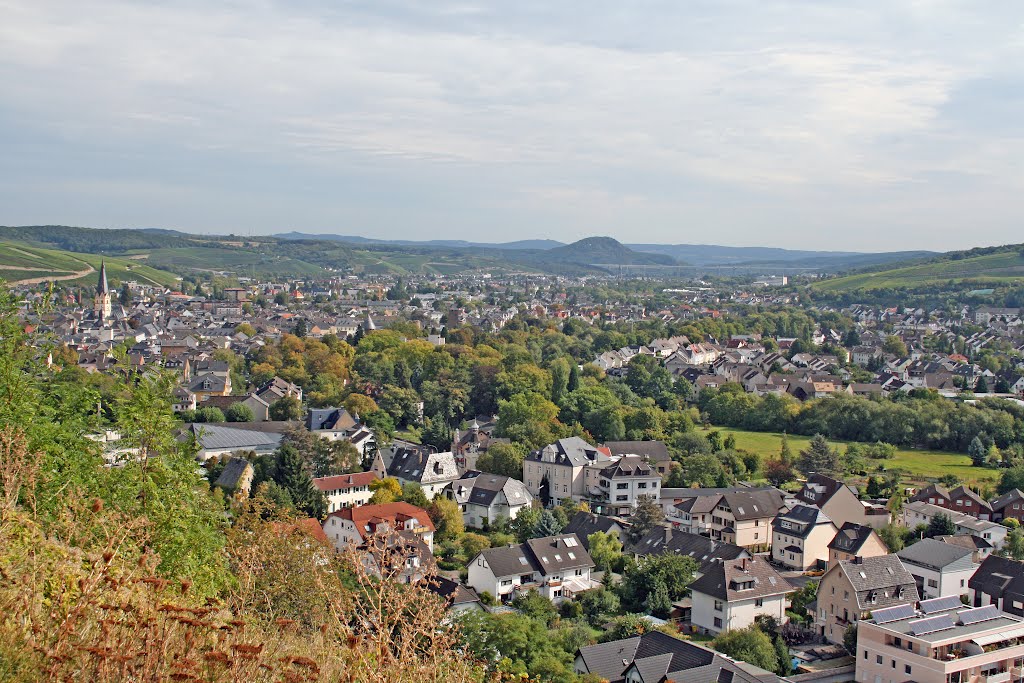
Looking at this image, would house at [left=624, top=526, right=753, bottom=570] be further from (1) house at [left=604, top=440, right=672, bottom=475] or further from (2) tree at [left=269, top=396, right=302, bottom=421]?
(2) tree at [left=269, top=396, right=302, bottom=421]

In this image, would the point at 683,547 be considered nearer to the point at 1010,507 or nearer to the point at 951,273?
the point at 1010,507

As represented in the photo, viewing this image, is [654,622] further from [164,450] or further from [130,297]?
[130,297]

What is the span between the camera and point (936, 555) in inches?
701

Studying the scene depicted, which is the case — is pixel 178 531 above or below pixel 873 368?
above

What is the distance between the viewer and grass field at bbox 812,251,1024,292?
8681cm

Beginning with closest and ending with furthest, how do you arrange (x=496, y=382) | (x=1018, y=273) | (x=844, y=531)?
(x=844, y=531), (x=496, y=382), (x=1018, y=273)

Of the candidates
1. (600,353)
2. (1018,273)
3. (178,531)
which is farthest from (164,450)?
(1018,273)

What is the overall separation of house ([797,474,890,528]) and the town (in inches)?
3.2

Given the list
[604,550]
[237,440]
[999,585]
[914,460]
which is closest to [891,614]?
[999,585]

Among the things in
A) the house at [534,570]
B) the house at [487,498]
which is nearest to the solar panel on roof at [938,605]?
the house at [534,570]

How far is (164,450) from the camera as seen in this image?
7.12m

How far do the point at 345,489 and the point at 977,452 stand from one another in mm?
20681

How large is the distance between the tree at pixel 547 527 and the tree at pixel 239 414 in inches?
517

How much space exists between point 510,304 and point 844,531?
68.6 m
